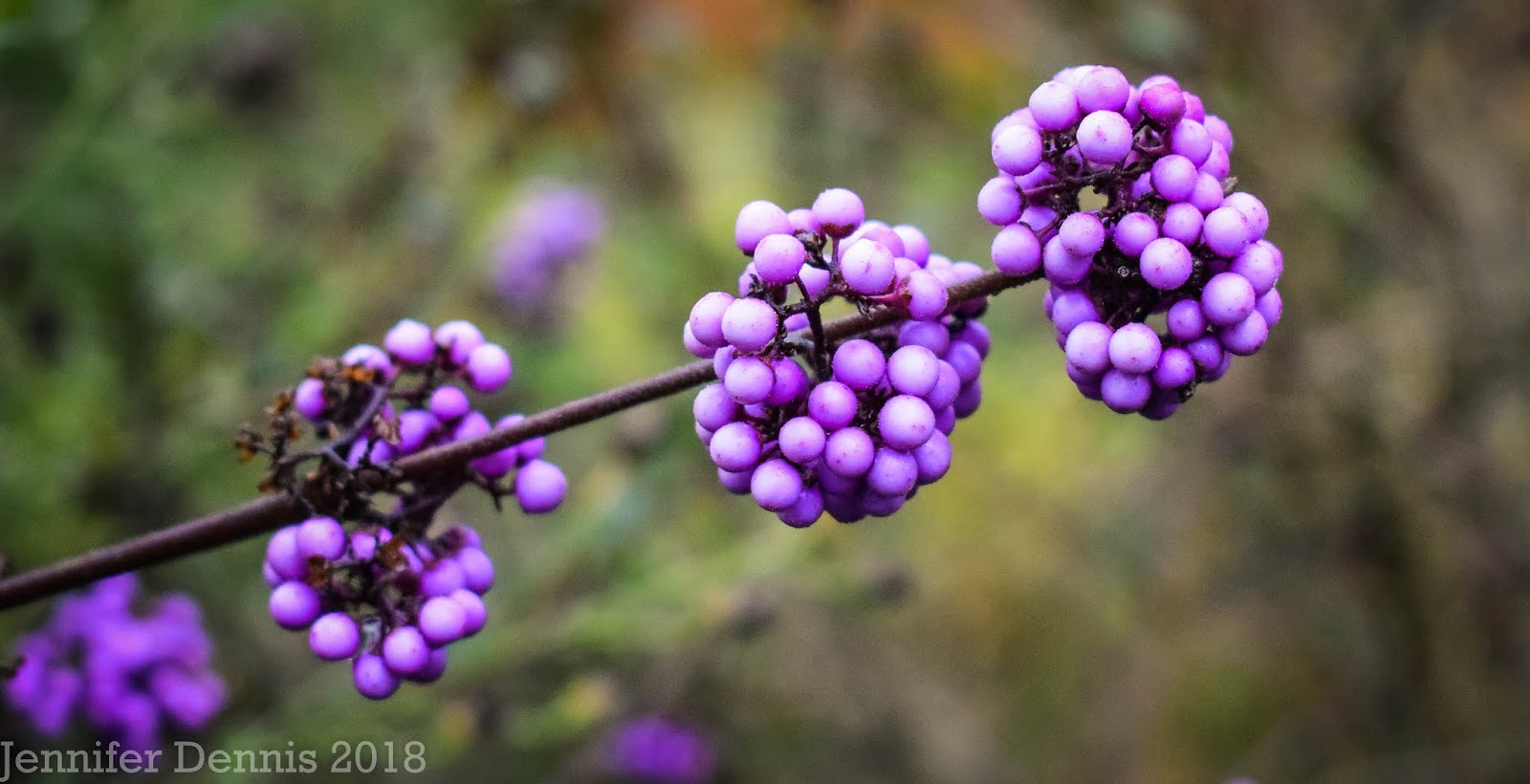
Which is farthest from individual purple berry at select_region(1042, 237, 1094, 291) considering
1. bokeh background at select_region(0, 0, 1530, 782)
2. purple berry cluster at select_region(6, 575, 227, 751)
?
purple berry cluster at select_region(6, 575, 227, 751)

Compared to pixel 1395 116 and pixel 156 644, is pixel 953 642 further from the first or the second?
pixel 156 644

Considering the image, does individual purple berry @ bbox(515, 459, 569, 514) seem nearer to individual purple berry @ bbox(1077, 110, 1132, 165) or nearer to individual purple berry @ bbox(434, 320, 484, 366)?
individual purple berry @ bbox(434, 320, 484, 366)

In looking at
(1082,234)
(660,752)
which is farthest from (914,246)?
(660,752)

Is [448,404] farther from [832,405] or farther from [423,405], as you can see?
[832,405]

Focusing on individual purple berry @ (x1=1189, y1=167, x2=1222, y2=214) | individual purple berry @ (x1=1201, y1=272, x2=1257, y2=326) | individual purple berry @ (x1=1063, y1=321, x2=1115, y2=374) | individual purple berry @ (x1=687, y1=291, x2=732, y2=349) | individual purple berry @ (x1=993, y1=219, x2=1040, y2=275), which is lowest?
individual purple berry @ (x1=687, y1=291, x2=732, y2=349)

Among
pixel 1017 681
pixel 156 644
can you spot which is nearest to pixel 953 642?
pixel 1017 681
